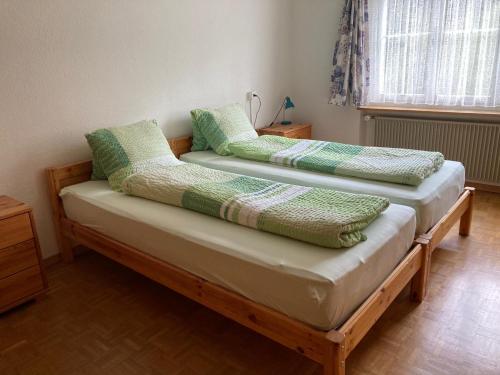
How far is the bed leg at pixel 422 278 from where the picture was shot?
2.14 m

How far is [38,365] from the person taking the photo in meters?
1.87

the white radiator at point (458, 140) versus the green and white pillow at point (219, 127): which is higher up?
the green and white pillow at point (219, 127)

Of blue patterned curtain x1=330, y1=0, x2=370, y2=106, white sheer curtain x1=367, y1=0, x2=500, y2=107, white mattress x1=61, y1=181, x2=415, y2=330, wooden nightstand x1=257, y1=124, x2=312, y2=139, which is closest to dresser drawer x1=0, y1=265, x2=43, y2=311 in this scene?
white mattress x1=61, y1=181, x2=415, y2=330

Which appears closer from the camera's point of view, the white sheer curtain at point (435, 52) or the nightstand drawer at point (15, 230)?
the nightstand drawer at point (15, 230)

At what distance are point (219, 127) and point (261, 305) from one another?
2.02m

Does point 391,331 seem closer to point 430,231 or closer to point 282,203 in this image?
point 430,231

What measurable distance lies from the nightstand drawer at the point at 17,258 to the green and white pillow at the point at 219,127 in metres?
1.59

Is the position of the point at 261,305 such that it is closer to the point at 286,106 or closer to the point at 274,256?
the point at 274,256

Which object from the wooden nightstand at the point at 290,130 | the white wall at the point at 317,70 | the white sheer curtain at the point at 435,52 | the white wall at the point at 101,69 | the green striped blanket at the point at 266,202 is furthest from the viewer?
the white wall at the point at 317,70

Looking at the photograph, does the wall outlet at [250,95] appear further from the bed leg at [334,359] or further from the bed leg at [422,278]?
the bed leg at [334,359]

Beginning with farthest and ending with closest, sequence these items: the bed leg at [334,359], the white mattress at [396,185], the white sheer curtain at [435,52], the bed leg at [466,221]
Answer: the white sheer curtain at [435,52]
the bed leg at [466,221]
the white mattress at [396,185]
the bed leg at [334,359]

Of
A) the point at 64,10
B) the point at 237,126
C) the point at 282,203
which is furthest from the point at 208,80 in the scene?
the point at 282,203

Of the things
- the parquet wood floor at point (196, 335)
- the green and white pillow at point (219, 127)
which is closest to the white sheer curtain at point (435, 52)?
the green and white pillow at point (219, 127)

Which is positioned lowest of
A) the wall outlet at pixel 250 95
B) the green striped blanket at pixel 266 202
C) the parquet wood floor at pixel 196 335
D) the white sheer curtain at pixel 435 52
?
the parquet wood floor at pixel 196 335
